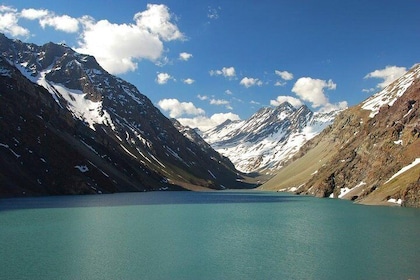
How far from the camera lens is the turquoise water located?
148 feet

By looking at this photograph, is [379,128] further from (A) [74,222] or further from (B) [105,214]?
(A) [74,222]

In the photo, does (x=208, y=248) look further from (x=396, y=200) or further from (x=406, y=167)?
(x=406, y=167)

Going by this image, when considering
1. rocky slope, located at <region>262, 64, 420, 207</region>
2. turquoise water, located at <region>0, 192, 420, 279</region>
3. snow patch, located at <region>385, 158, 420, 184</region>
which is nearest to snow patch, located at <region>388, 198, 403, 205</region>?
rocky slope, located at <region>262, 64, 420, 207</region>

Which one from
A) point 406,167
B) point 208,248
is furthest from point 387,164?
point 208,248

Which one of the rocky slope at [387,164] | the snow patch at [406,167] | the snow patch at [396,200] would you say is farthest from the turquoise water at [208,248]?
the snow patch at [406,167]

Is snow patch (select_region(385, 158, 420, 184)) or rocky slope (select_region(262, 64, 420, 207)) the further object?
snow patch (select_region(385, 158, 420, 184))

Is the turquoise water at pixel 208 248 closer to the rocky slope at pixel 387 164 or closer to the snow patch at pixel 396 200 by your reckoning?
the snow patch at pixel 396 200

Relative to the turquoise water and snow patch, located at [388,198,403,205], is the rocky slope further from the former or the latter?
the turquoise water

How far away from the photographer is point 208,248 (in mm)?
59312

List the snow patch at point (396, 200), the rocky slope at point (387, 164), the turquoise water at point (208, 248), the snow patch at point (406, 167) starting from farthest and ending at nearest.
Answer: the snow patch at point (406, 167) < the rocky slope at point (387, 164) < the snow patch at point (396, 200) < the turquoise water at point (208, 248)

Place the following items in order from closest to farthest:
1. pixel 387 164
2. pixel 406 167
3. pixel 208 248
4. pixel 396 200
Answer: pixel 208 248 < pixel 396 200 < pixel 406 167 < pixel 387 164

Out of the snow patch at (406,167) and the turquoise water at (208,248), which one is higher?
the snow patch at (406,167)

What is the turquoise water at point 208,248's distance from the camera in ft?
148

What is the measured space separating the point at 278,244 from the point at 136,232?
82.2ft
